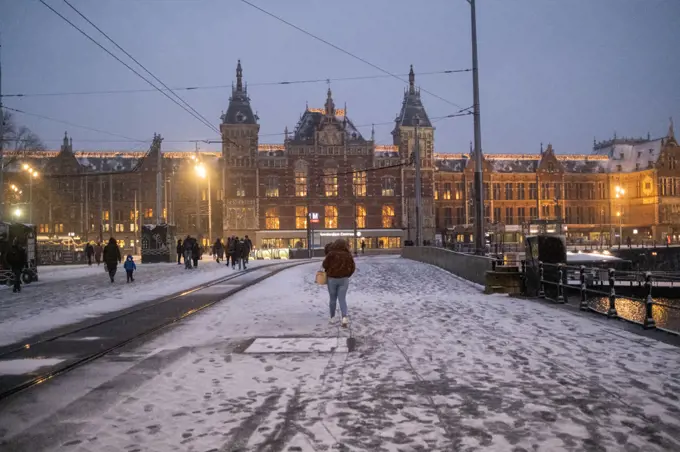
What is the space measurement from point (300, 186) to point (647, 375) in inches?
2569

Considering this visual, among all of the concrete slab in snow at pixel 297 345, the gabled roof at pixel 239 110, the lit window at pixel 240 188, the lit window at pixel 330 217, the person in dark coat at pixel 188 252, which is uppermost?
the gabled roof at pixel 239 110

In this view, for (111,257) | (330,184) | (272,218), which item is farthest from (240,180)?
(111,257)

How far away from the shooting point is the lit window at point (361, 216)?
71.9 metres

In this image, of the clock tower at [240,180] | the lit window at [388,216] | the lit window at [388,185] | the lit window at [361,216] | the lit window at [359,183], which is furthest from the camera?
the lit window at [388,185]

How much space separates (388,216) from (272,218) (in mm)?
14213

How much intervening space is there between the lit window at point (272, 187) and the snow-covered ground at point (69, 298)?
45017 millimetres

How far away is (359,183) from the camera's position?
72.1 m

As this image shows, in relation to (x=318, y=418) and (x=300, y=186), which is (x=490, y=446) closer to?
(x=318, y=418)

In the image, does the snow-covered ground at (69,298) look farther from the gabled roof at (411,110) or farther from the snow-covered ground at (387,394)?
the gabled roof at (411,110)

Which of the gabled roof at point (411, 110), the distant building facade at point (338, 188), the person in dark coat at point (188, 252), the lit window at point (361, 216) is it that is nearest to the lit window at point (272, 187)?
the distant building facade at point (338, 188)

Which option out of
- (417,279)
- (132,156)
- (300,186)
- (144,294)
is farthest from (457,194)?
(144,294)

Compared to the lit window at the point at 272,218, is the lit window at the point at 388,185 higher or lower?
higher

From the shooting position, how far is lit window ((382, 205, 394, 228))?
2837 inches

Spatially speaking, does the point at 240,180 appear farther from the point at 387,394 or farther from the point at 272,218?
the point at 387,394
